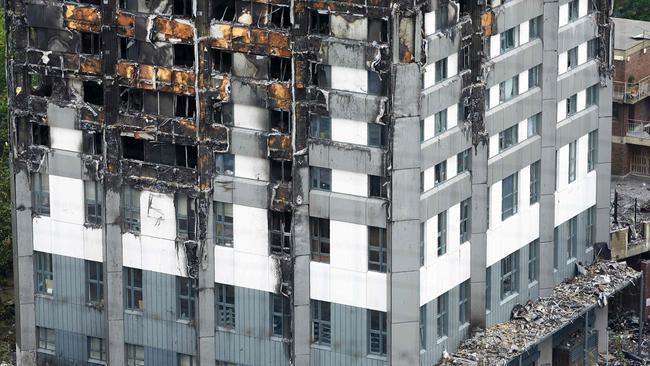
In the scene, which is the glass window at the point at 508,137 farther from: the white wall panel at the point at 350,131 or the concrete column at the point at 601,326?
the concrete column at the point at 601,326

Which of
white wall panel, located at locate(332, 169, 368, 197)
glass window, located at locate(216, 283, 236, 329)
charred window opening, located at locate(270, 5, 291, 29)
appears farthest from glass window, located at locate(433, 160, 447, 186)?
glass window, located at locate(216, 283, 236, 329)

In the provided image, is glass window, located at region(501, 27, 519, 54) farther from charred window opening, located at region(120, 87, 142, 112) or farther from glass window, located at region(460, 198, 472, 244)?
charred window opening, located at region(120, 87, 142, 112)

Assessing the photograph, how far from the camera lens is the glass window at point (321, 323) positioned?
389 ft

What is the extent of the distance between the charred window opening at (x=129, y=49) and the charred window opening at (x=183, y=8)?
8.54ft

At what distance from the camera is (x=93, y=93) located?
400 feet

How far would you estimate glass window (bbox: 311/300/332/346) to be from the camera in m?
119

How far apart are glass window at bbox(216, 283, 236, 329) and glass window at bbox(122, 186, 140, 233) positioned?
16.9 feet

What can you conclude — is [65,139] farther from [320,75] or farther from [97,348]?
[320,75]

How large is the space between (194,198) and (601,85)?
78.7ft

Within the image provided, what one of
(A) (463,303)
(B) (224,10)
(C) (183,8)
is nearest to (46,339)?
(C) (183,8)

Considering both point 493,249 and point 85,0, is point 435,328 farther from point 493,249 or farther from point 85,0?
point 85,0

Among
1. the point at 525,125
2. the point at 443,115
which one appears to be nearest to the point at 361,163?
the point at 443,115

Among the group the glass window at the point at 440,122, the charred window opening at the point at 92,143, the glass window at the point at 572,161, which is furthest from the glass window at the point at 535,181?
the charred window opening at the point at 92,143

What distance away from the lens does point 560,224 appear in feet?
427
